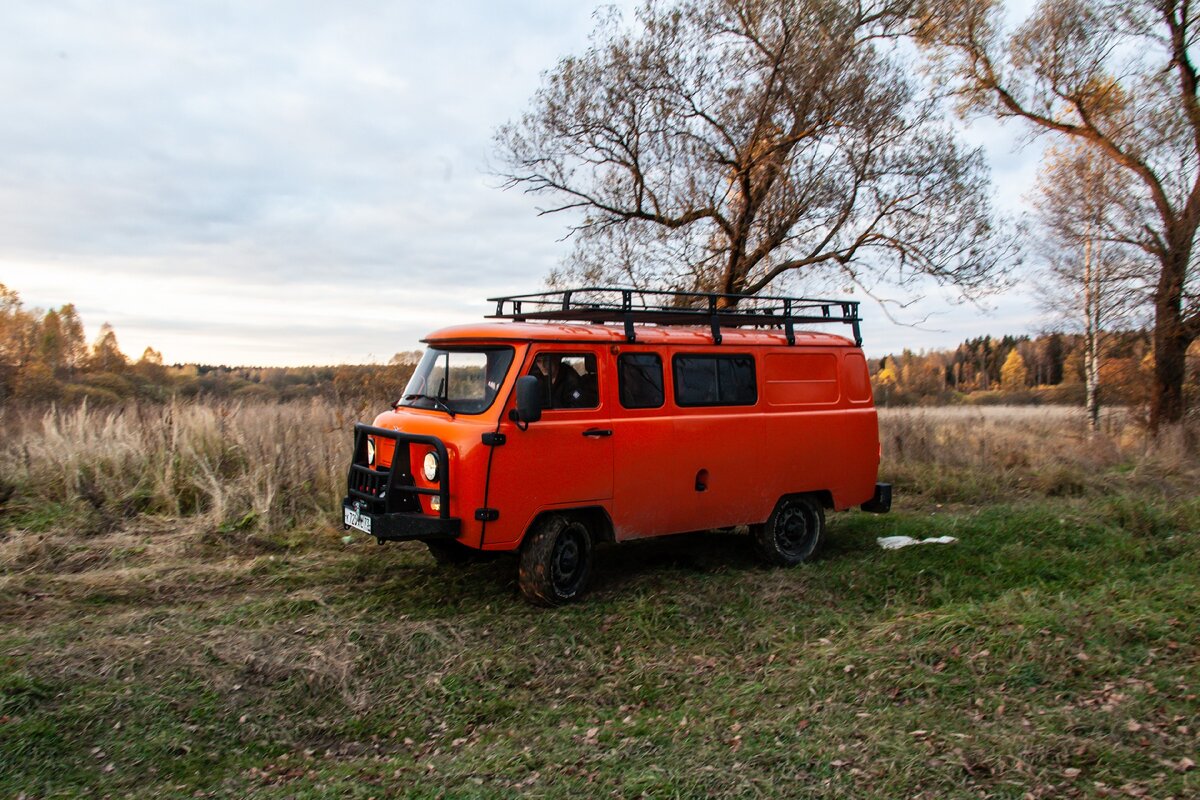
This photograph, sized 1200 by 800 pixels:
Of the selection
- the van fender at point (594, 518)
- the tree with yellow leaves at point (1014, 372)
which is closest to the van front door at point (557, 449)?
the van fender at point (594, 518)

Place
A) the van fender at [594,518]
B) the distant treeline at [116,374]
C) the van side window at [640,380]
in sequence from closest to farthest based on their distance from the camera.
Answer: the van fender at [594,518]
the van side window at [640,380]
the distant treeline at [116,374]

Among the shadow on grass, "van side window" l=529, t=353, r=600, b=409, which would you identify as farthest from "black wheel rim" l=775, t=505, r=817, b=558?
"van side window" l=529, t=353, r=600, b=409

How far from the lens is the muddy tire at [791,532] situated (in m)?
8.63

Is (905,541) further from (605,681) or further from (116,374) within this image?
(116,374)

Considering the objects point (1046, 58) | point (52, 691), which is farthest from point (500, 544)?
point (1046, 58)

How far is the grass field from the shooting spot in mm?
4371

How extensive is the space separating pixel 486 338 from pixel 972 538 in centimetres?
616

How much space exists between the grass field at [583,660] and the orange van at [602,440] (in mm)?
655

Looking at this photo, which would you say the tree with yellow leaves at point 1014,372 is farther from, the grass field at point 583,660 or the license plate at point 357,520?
the license plate at point 357,520

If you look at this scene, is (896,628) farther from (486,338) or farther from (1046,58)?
(1046,58)

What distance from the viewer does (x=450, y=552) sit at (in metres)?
7.73

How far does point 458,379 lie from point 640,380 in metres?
1.68

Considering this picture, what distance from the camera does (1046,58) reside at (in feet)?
62.2

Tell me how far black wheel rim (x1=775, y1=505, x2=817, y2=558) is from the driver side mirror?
3.46m
